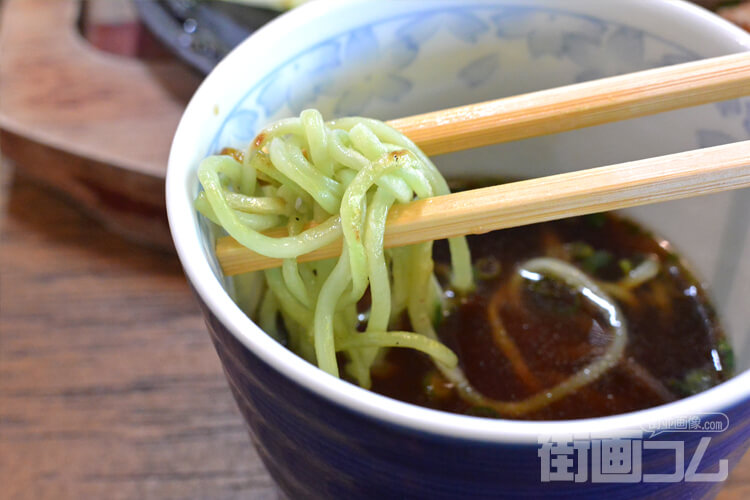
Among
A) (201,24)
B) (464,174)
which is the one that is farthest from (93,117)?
(464,174)

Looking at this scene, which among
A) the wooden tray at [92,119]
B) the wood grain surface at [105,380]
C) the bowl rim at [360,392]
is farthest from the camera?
the wooden tray at [92,119]

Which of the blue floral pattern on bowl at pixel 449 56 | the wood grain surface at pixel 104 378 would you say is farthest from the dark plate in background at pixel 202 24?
the blue floral pattern on bowl at pixel 449 56

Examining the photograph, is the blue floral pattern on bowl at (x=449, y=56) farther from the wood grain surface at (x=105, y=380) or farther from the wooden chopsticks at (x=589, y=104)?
the wood grain surface at (x=105, y=380)

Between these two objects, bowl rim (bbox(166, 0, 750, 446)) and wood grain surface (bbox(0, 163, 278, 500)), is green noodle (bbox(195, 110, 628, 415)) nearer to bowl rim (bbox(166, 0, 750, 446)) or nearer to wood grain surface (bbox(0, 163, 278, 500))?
bowl rim (bbox(166, 0, 750, 446))

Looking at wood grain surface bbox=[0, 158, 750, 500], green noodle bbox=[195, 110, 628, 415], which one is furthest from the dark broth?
wood grain surface bbox=[0, 158, 750, 500]

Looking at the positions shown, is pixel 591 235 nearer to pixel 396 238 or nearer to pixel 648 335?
pixel 648 335

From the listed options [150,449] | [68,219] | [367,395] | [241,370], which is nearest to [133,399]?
[150,449]
